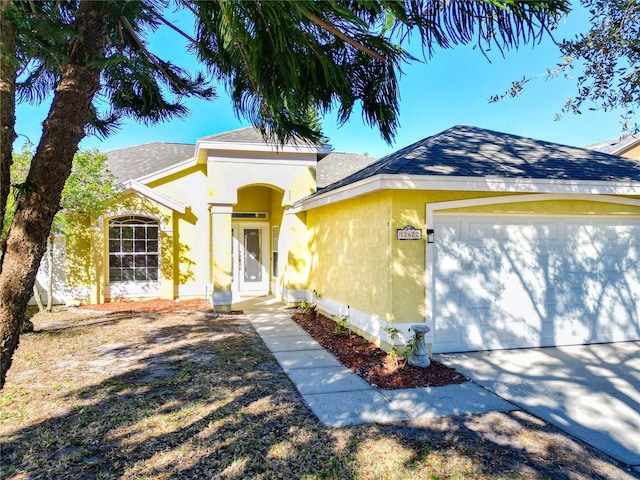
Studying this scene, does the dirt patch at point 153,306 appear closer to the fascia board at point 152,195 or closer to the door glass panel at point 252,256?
the door glass panel at point 252,256

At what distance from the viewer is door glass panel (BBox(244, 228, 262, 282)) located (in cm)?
1461

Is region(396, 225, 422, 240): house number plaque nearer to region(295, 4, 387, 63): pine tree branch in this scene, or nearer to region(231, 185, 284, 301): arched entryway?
region(295, 4, 387, 63): pine tree branch

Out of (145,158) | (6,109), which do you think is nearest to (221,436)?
(6,109)

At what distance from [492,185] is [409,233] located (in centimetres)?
152

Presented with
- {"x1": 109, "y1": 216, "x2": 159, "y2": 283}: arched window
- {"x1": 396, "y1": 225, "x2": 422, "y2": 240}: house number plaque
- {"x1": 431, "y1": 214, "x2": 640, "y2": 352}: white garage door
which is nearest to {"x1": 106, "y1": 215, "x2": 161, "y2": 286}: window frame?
{"x1": 109, "y1": 216, "x2": 159, "y2": 283}: arched window

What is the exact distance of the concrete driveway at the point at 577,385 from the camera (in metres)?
4.25

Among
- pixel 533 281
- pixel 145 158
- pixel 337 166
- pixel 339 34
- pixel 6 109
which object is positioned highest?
pixel 145 158

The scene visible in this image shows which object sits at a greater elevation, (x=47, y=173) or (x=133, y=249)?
(x=47, y=173)

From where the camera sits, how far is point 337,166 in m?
16.8

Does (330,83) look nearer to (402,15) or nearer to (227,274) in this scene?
(402,15)

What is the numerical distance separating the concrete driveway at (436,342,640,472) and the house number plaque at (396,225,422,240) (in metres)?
2.02

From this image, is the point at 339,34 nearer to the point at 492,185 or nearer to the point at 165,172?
the point at 492,185

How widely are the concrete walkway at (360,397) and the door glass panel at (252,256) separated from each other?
7.70 metres

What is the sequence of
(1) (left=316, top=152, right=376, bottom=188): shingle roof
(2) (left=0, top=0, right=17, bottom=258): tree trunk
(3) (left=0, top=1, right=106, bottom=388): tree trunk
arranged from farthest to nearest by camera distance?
(1) (left=316, top=152, right=376, bottom=188): shingle roof → (3) (left=0, top=1, right=106, bottom=388): tree trunk → (2) (left=0, top=0, right=17, bottom=258): tree trunk
